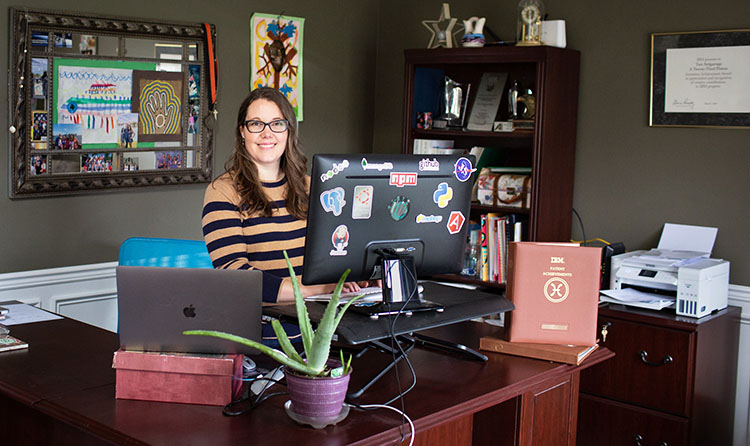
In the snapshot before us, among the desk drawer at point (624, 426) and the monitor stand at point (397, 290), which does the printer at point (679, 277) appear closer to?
the desk drawer at point (624, 426)

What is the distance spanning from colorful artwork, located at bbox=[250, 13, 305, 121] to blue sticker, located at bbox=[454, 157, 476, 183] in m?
2.03

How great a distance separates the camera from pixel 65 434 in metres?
2.03

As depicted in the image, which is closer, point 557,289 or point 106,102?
point 557,289

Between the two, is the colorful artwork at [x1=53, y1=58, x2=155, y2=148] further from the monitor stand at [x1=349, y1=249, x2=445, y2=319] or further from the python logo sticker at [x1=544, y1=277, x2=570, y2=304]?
the python logo sticker at [x1=544, y1=277, x2=570, y2=304]

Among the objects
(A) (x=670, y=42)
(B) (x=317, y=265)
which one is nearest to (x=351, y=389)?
(B) (x=317, y=265)

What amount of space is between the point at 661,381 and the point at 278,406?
194 centimetres

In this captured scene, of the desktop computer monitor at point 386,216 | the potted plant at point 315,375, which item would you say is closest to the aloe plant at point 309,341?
the potted plant at point 315,375

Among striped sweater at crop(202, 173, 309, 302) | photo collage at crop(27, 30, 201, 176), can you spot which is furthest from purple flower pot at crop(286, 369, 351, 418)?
photo collage at crop(27, 30, 201, 176)

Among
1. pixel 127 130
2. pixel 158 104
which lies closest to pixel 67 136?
pixel 127 130

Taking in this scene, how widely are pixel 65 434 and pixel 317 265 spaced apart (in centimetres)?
74

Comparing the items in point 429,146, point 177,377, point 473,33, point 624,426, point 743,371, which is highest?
point 473,33

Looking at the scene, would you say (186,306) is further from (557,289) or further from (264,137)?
(557,289)

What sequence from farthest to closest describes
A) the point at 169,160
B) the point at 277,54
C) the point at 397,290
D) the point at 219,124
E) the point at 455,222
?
the point at 277,54
the point at 219,124
the point at 169,160
the point at 455,222
the point at 397,290

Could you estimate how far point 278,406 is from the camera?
1827 mm
